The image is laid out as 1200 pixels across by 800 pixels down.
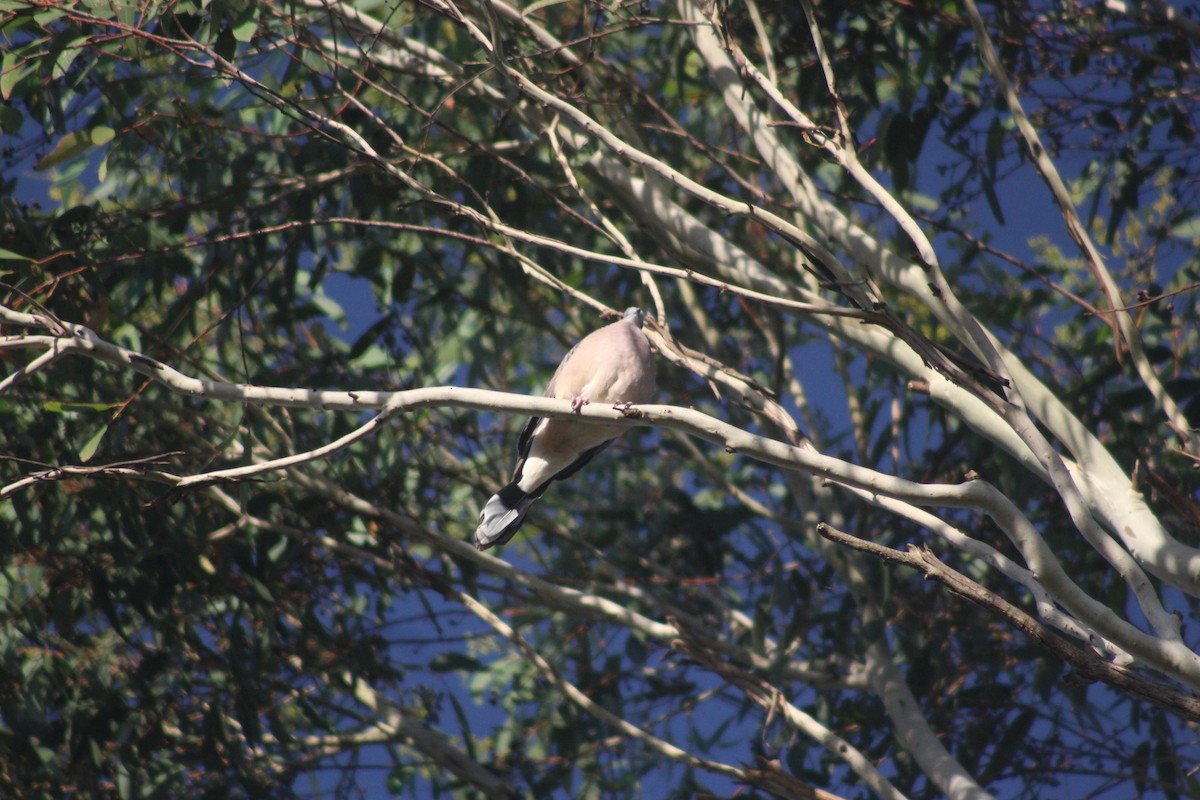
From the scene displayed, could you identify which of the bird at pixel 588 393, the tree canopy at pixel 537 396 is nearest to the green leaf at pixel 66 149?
A: the tree canopy at pixel 537 396

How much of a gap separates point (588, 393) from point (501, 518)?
1.53 feet

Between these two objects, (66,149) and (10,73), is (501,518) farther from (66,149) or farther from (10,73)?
(10,73)

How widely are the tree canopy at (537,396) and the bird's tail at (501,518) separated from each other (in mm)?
395

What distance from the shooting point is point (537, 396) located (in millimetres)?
3053

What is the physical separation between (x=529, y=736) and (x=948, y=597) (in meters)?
1.79

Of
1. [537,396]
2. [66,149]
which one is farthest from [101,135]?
[537,396]

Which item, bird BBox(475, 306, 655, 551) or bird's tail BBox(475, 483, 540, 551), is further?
bird BBox(475, 306, 655, 551)

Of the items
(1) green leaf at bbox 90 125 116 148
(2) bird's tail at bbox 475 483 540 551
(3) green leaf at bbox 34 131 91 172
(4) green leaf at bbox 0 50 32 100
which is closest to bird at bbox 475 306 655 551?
(2) bird's tail at bbox 475 483 540 551

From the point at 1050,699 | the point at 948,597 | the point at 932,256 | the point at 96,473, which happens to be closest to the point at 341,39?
the point at 96,473

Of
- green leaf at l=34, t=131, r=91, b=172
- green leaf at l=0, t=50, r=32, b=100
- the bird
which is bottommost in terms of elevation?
the bird

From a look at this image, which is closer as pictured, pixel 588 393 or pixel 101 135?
pixel 101 135

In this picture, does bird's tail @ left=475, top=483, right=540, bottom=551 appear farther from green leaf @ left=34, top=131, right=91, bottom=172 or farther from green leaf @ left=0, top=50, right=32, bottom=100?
green leaf @ left=0, top=50, right=32, bottom=100

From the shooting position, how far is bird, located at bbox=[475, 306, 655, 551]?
11.6 ft

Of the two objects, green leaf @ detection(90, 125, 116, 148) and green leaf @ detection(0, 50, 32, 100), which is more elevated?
green leaf @ detection(0, 50, 32, 100)
